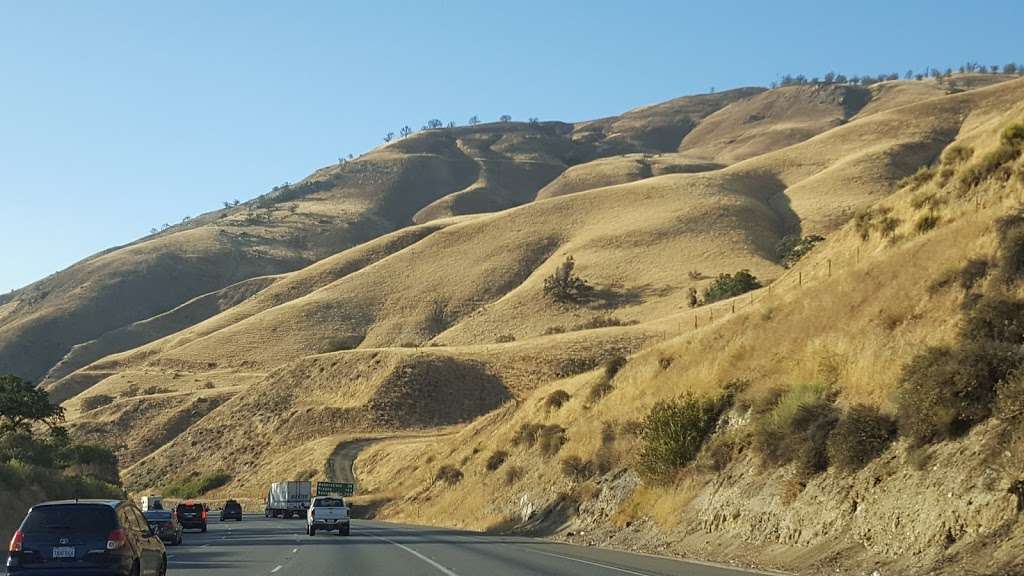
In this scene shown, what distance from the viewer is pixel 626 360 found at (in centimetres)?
4769

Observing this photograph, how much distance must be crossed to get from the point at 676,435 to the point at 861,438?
962 cm

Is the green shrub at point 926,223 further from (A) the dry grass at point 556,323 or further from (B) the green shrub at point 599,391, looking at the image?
(B) the green shrub at point 599,391

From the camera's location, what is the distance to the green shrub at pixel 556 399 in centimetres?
4975

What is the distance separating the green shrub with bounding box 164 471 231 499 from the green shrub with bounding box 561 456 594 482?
49.6 metres

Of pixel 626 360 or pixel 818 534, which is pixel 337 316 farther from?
pixel 818 534

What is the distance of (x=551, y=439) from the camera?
44.4m

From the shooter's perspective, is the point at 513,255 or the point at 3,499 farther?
the point at 513,255

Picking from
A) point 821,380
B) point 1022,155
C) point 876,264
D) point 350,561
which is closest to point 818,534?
point 821,380

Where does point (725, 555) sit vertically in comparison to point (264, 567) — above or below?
below

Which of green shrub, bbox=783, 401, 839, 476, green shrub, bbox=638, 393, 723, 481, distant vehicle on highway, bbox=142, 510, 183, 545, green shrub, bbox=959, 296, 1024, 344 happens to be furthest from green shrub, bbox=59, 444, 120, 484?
green shrub, bbox=959, 296, 1024, 344

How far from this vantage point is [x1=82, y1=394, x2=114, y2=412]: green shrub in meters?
109

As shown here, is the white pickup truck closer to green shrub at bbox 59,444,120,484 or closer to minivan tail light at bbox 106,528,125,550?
minivan tail light at bbox 106,528,125,550

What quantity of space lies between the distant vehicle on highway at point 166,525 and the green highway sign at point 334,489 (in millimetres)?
30485

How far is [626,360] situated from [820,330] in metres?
15.9
